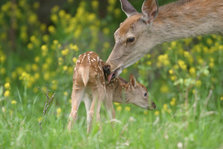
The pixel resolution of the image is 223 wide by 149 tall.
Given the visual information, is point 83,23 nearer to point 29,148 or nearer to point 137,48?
point 137,48

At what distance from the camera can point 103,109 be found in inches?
204

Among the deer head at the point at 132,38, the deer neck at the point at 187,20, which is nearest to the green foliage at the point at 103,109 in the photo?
the deer neck at the point at 187,20

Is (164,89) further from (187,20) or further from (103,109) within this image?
(103,109)

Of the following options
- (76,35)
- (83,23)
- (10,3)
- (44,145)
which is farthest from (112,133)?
(10,3)

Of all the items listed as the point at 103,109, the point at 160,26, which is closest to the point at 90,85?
the point at 103,109

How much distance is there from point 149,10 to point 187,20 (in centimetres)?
51

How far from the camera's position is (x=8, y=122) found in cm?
497

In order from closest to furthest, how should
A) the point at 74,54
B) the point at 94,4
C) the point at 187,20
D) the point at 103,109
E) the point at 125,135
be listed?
the point at 125,135 → the point at 103,109 → the point at 187,20 → the point at 74,54 → the point at 94,4

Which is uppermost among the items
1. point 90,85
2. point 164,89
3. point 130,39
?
point 130,39

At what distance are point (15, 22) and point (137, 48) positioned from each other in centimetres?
647

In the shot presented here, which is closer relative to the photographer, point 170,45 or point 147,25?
point 147,25

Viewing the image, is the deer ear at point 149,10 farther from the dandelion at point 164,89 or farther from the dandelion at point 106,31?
the dandelion at point 106,31

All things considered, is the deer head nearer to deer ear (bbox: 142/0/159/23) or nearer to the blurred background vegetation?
deer ear (bbox: 142/0/159/23)

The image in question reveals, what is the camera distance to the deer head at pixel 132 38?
5805 mm
